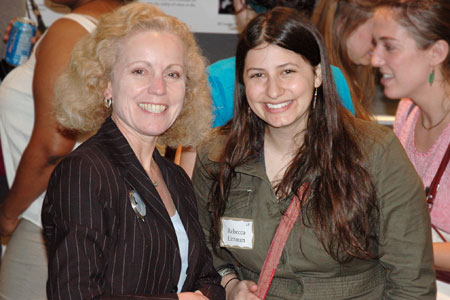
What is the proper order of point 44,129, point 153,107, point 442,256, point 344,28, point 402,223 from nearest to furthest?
point 153,107 → point 402,223 → point 44,129 → point 442,256 → point 344,28

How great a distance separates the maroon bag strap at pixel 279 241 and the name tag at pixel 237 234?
0.08 m

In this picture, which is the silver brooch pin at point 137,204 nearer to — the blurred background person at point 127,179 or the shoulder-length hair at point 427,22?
the blurred background person at point 127,179

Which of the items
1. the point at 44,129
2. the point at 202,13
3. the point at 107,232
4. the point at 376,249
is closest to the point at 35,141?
the point at 44,129

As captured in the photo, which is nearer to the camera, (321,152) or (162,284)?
(162,284)

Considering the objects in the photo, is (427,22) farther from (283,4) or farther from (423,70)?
(283,4)

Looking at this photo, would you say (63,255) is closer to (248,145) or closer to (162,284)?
(162,284)

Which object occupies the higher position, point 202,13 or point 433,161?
point 202,13

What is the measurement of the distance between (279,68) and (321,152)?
0.33 m

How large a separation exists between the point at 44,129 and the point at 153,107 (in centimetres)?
79

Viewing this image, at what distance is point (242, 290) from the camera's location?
2.21m

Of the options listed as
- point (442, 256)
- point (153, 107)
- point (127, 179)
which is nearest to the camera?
point (127, 179)

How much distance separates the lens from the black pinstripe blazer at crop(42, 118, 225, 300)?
162 centimetres

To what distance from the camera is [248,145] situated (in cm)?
237

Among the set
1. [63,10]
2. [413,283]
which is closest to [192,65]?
[413,283]
